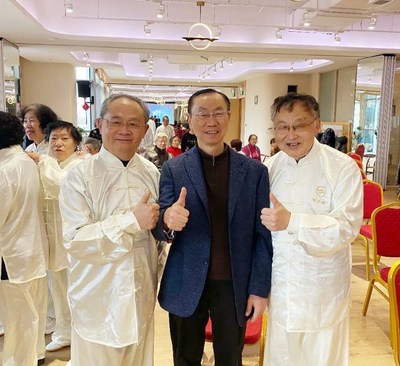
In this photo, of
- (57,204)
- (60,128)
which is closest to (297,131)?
(57,204)

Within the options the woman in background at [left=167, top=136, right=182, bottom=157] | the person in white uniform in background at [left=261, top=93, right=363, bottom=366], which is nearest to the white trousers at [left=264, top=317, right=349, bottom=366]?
the person in white uniform in background at [left=261, top=93, right=363, bottom=366]

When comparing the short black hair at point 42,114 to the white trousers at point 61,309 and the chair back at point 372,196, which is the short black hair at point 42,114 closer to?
the white trousers at point 61,309

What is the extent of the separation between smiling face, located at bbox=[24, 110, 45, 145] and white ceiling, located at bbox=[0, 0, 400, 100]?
12.8 ft

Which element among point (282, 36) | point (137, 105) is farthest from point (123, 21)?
point (137, 105)

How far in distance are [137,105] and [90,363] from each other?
3.76 ft

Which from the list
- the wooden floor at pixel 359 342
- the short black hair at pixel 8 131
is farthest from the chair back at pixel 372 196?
the short black hair at pixel 8 131

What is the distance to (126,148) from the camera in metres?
1.80

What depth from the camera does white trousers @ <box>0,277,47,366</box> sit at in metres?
2.34

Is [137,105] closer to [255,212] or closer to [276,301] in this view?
[255,212]

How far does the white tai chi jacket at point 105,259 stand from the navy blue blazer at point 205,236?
0.40 feet

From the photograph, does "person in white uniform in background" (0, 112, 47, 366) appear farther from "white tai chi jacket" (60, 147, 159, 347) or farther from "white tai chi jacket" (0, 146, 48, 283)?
"white tai chi jacket" (60, 147, 159, 347)

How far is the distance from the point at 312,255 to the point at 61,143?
6.10 feet

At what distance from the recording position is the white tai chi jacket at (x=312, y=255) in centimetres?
173

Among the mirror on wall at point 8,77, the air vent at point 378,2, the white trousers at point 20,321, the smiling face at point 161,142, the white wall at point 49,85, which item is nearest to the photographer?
the white trousers at point 20,321
